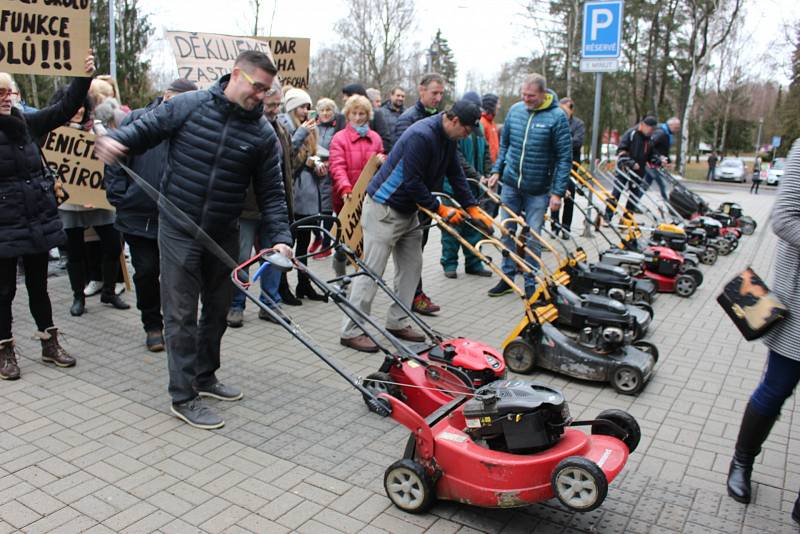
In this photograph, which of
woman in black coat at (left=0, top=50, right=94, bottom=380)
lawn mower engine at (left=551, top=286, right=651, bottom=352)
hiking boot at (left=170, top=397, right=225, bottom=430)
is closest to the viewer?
hiking boot at (left=170, top=397, right=225, bottom=430)

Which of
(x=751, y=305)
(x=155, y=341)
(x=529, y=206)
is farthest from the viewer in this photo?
(x=529, y=206)

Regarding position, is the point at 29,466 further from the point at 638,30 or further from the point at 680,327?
the point at 638,30

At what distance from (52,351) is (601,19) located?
30.1ft

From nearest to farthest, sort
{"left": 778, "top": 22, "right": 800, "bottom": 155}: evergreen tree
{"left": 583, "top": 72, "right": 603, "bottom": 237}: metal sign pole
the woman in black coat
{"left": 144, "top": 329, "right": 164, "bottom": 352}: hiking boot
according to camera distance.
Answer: the woman in black coat < {"left": 144, "top": 329, "right": 164, "bottom": 352}: hiking boot < {"left": 583, "top": 72, "right": 603, "bottom": 237}: metal sign pole < {"left": 778, "top": 22, "right": 800, "bottom": 155}: evergreen tree

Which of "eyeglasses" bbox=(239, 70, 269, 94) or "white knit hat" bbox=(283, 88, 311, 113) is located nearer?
"eyeglasses" bbox=(239, 70, 269, 94)

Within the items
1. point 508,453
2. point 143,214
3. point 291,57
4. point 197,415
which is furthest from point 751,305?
point 291,57

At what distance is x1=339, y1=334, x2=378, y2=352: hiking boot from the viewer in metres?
5.68

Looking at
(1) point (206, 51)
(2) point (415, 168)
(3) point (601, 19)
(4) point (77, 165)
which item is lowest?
(4) point (77, 165)

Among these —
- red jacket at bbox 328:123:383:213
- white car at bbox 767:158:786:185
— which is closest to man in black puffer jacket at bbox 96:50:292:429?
red jacket at bbox 328:123:383:213

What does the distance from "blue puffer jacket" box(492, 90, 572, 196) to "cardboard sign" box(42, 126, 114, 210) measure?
4363 mm

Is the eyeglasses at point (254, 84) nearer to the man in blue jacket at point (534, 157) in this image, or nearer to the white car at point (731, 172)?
the man in blue jacket at point (534, 157)

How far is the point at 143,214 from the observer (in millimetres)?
5465

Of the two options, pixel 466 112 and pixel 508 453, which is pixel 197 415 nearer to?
pixel 508 453

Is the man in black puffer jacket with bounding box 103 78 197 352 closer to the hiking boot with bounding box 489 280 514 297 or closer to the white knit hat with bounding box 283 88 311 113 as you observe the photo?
the white knit hat with bounding box 283 88 311 113
